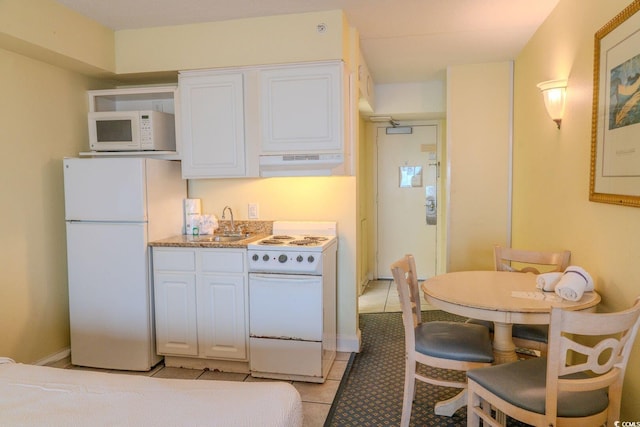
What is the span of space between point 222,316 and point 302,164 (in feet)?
3.97

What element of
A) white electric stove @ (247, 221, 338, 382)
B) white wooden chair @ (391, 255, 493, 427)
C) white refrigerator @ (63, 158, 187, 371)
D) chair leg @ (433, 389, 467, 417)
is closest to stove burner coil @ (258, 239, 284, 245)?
white electric stove @ (247, 221, 338, 382)

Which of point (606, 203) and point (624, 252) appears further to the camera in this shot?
point (606, 203)

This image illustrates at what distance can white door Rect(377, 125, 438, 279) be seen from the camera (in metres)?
5.38

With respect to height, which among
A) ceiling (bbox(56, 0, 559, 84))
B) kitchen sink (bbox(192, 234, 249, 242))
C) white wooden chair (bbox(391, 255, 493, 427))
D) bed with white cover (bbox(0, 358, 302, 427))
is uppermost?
ceiling (bbox(56, 0, 559, 84))

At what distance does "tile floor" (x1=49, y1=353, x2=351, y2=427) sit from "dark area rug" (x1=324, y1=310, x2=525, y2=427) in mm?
50

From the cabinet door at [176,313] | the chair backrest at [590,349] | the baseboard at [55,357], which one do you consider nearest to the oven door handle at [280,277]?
the cabinet door at [176,313]

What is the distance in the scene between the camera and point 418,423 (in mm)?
2307

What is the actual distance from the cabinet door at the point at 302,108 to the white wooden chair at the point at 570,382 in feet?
5.95

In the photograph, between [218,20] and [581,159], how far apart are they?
8.40 ft

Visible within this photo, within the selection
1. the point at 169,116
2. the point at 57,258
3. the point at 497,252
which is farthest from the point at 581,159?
the point at 57,258

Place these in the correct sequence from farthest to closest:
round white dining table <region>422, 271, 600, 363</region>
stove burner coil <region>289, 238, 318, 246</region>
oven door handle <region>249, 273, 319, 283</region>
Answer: stove burner coil <region>289, 238, 318, 246</region> → oven door handle <region>249, 273, 319, 283</region> → round white dining table <region>422, 271, 600, 363</region>

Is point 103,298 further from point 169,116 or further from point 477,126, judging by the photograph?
point 477,126

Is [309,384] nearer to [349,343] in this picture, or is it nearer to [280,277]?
[349,343]

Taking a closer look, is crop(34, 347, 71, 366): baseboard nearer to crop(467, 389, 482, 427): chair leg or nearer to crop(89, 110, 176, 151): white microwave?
crop(89, 110, 176, 151): white microwave
